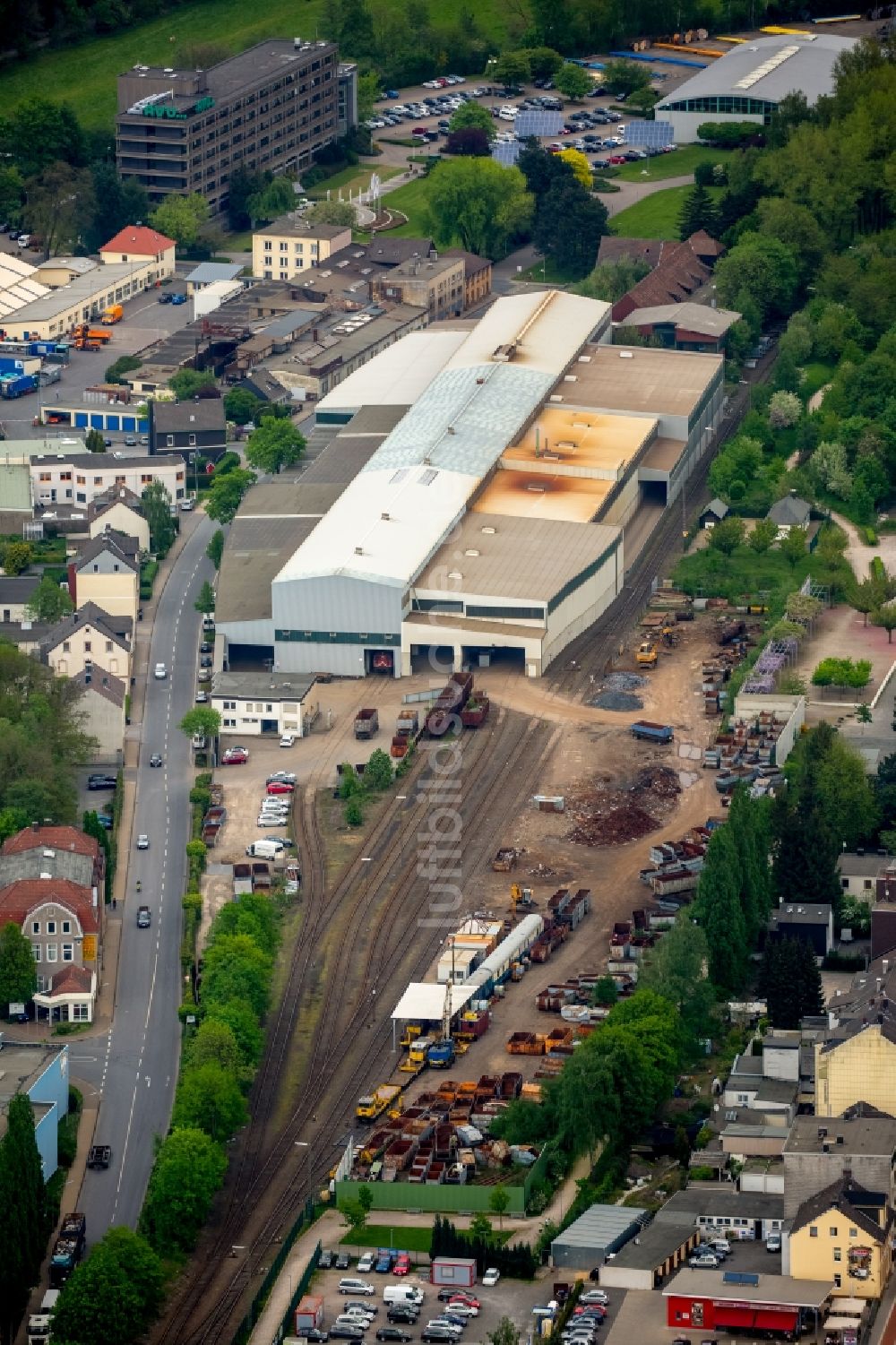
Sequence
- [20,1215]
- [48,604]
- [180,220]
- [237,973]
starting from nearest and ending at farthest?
[20,1215], [237,973], [48,604], [180,220]

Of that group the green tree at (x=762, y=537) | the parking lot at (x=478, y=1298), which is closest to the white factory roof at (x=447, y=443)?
the green tree at (x=762, y=537)

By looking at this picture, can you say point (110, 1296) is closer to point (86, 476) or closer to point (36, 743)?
point (36, 743)

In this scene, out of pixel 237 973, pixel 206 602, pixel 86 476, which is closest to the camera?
pixel 237 973

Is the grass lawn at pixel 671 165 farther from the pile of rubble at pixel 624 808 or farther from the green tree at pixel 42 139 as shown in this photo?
the pile of rubble at pixel 624 808

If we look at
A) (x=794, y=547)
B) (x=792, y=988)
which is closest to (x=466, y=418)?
(x=794, y=547)

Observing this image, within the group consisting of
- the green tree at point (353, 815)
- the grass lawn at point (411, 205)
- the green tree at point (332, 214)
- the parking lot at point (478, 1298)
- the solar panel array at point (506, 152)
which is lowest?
the grass lawn at point (411, 205)

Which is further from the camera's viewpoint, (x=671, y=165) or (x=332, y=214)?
(x=671, y=165)
